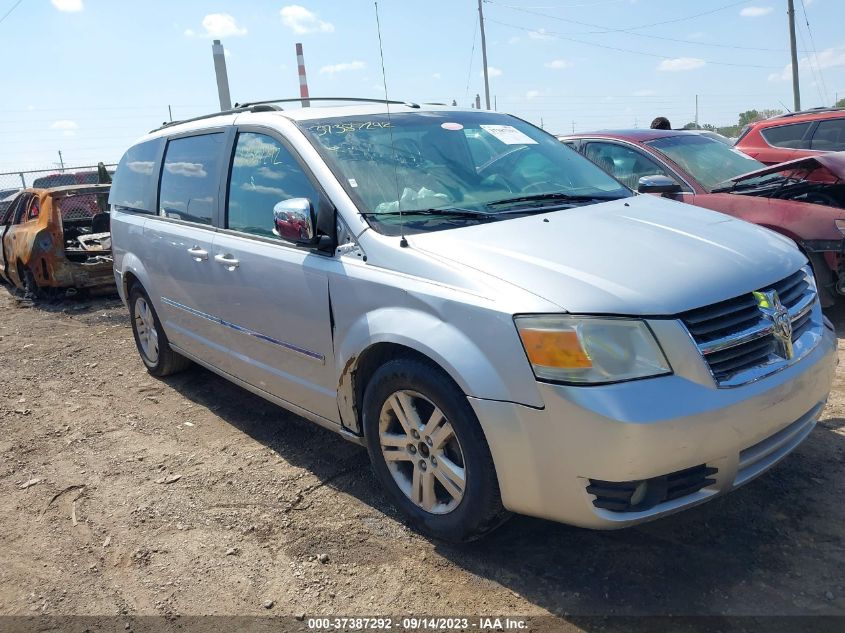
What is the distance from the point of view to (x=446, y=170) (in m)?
3.56

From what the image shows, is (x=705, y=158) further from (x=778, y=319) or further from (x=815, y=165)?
(x=778, y=319)

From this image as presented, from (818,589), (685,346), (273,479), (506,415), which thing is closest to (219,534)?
(273,479)

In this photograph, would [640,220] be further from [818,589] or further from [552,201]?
[818,589]

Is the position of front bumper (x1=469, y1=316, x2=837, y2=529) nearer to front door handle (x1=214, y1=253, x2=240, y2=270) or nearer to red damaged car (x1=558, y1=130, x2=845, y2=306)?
front door handle (x1=214, y1=253, x2=240, y2=270)

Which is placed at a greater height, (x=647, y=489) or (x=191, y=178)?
(x=191, y=178)

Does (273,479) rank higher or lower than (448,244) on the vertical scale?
lower

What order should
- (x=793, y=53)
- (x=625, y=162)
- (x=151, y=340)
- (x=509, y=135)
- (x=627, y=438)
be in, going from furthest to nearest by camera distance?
(x=793, y=53) → (x=625, y=162) → (x=151, y=340) → (x=509, y=135) → (x=627, y=438)

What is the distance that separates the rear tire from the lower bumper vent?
3.76 meters

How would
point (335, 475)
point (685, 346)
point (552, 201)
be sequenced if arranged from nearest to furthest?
point (685, 346), point (552, 201), point (335, 475)

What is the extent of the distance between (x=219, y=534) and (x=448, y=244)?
5.57ft

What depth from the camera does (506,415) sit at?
101 inches

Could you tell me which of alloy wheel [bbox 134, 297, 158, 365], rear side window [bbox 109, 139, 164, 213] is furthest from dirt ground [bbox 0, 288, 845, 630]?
rear side window [bbox 109, 139, 164, 213]

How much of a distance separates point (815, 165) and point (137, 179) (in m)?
5.36

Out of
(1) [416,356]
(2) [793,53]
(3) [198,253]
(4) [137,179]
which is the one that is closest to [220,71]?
(4) [137,179]
